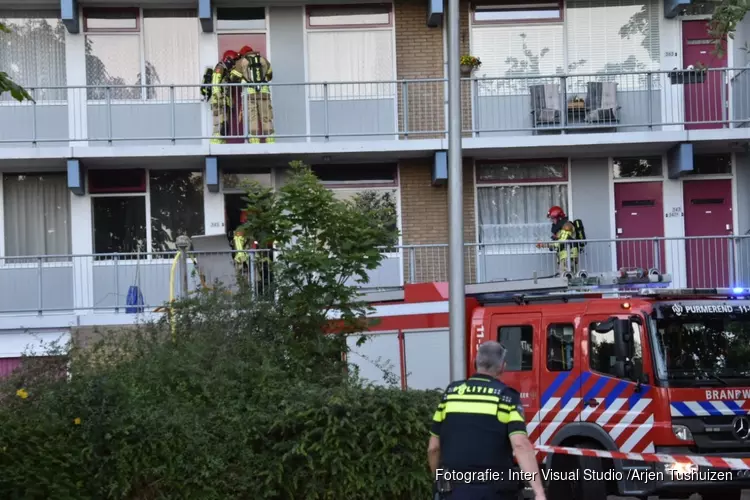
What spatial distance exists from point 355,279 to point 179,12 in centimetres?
874

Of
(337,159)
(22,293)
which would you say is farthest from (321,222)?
(22,293)

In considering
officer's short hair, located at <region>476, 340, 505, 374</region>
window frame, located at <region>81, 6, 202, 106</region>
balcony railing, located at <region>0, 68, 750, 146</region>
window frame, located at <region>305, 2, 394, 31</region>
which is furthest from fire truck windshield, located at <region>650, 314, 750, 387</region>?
window frame, located at <region>81, 6, 202, 106</region>

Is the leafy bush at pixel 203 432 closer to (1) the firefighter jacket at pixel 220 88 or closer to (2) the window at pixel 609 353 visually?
(2) the window at pixel 609 353

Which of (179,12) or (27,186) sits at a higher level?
(179,12)

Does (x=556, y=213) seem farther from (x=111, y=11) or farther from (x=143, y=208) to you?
(x=111, y=11)

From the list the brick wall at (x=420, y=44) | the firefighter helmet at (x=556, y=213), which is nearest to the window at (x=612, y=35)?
the brick wall at (x=420, y=44)

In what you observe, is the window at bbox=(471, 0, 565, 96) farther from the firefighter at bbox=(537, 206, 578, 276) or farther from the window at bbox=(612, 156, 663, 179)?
the firefighter at bbox=(537, 206, 578, 276)

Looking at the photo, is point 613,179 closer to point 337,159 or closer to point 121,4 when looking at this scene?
point 337,159

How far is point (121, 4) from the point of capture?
19078mm

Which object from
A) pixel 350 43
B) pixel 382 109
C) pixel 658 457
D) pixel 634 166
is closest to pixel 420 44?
pixel 350 43

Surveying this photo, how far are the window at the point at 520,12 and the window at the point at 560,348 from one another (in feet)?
29.2

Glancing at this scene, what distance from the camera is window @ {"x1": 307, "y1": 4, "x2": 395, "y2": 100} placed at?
19234 mm

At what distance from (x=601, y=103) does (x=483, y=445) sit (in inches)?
525

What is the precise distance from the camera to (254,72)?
722 inches
